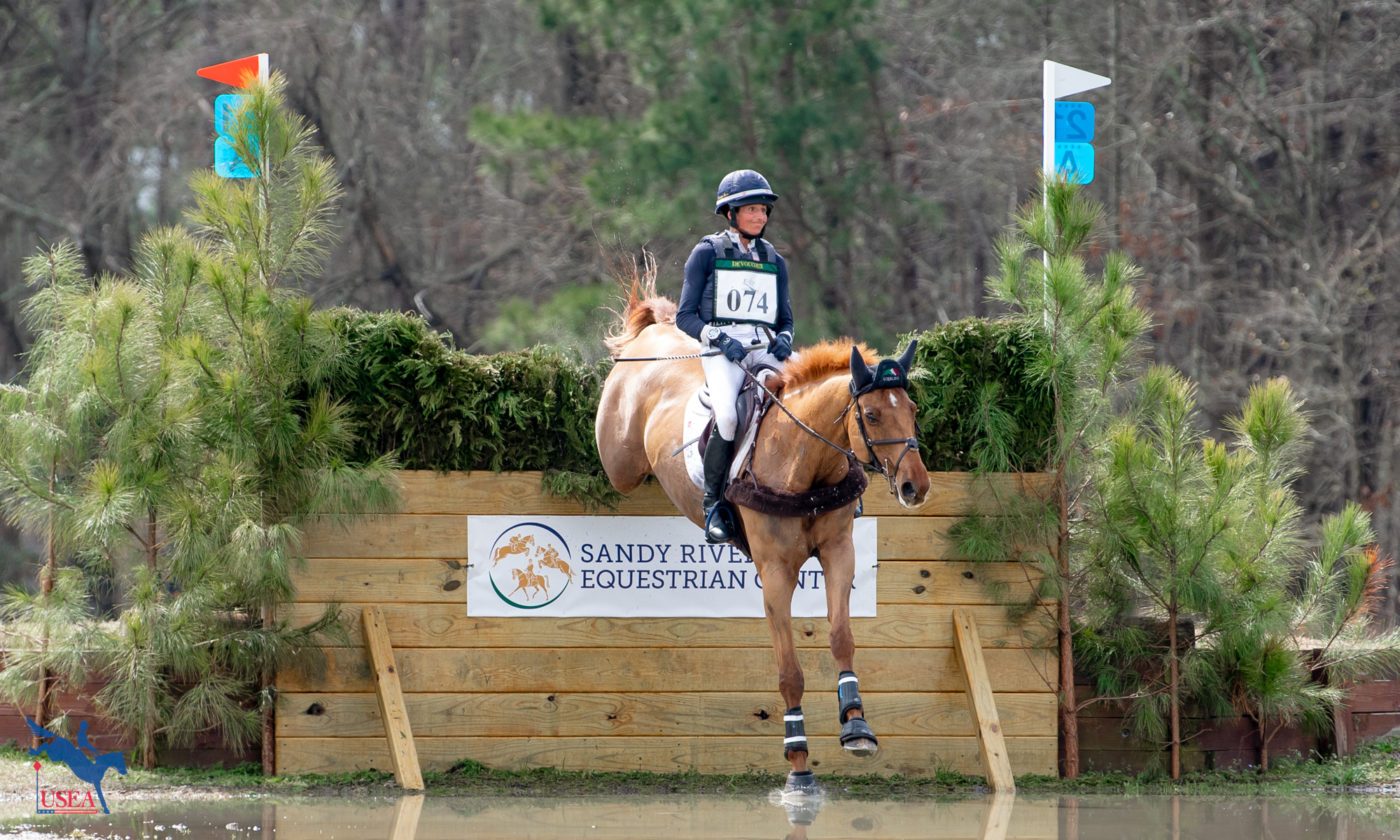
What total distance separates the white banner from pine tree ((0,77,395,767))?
24.6 inches

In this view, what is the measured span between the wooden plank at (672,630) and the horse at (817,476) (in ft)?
2.85

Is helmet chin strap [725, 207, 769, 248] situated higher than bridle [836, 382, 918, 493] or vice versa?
helmet chin strap [725, 207, 769, 248]

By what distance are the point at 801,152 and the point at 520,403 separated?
7.71 metres

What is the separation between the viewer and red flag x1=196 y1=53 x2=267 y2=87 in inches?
277

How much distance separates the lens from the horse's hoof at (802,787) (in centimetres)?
538

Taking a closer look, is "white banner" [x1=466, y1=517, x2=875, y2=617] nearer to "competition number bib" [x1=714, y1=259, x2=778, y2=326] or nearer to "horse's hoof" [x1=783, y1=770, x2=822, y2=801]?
"competition number bib" [x1=714, y1=259, x2=778, y2=326]

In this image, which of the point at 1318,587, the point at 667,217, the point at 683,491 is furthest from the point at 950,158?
the point at 683,491

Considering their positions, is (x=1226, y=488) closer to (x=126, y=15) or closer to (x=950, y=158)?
(x=950, y=158)

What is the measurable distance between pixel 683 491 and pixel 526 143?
861cm

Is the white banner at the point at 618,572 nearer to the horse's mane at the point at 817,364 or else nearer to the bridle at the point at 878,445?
the horse's mane at the point at 817,364

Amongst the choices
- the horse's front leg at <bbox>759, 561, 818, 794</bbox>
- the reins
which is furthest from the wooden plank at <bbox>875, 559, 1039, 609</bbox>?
the reins

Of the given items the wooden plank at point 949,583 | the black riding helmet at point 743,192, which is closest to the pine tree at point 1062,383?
the wooden plank at point 949,583

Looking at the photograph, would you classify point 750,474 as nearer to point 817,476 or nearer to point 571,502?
point 817,476

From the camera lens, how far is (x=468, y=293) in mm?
17281
